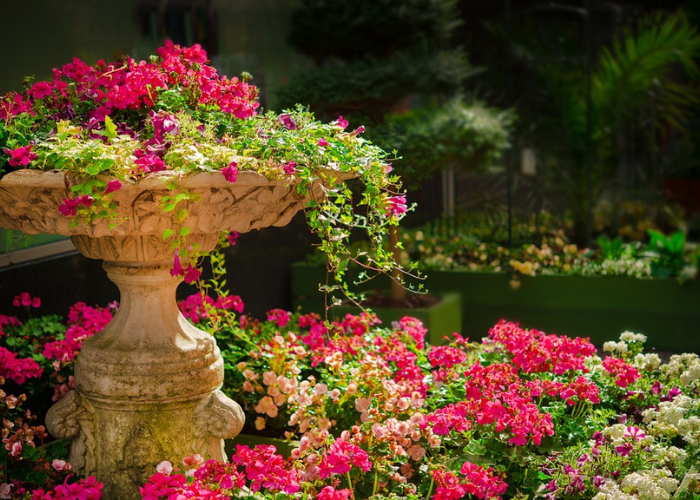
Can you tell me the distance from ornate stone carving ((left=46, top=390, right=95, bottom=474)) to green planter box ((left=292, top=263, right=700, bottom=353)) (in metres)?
2.57

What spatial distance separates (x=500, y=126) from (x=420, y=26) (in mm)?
814

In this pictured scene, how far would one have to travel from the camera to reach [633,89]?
6398 millimetres

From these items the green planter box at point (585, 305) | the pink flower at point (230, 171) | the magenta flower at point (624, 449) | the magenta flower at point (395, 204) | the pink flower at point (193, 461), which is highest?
the pink flower at point (230, 171)

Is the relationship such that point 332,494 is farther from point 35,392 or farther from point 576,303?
point 576,303

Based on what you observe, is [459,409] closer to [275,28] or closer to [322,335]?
[322,335]

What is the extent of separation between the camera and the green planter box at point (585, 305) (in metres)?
4.77

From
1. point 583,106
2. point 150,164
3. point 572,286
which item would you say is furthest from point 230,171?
point 583,106

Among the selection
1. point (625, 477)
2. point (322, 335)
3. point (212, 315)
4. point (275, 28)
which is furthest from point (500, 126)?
point (625, 477)

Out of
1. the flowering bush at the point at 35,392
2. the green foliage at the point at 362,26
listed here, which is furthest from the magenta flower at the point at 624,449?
the green foliage at the point at 362,26

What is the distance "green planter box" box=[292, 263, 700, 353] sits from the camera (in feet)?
15.7

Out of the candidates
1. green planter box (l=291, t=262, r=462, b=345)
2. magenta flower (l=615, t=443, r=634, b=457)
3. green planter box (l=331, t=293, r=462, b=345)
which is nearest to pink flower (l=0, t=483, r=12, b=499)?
magenta flower (l=615, t=443, r=634, b=457)

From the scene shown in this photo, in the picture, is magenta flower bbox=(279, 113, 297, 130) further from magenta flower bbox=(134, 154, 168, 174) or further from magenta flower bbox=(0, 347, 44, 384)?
magenta flower bbox=(0, 347, 44, 384)

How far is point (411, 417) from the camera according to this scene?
2.70 metres

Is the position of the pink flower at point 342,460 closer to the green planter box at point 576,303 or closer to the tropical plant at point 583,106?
the green planter box at point 576,303
